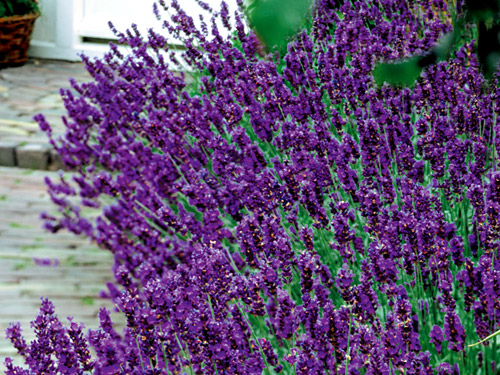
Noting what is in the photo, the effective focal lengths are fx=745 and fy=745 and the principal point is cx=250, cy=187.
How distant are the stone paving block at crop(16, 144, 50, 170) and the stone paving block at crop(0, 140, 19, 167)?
35mm

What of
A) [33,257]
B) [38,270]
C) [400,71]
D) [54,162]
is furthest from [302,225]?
[54,162]

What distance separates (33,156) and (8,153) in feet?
0.57

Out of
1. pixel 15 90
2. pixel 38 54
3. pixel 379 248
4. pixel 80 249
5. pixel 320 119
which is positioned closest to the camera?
pixel 379 248

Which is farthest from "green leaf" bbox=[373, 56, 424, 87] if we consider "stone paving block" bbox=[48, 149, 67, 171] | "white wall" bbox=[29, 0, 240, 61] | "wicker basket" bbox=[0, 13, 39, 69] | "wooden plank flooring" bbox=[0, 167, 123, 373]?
"white wall" bbox=[29, 0, 240, 61]

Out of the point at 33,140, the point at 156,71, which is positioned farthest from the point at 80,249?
the point at 33,140

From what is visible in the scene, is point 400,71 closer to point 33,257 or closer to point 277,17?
point 277,17

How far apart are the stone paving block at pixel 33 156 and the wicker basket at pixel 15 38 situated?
205 cm

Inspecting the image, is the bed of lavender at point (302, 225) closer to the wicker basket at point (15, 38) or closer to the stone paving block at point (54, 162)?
the stone paving block at point (54, 162)

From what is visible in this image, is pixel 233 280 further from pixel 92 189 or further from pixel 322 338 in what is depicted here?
pixel 92 189

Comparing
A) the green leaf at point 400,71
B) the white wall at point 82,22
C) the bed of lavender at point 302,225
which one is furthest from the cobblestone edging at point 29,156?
the green leaf at point 400,71

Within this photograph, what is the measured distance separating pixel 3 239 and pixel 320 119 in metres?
1.96

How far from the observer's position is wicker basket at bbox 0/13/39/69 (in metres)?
6.65

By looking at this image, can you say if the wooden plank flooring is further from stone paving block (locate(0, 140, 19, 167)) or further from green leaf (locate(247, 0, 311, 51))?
green leaf (locate(247, 0, 311, 51))

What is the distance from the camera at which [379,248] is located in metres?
1.86
